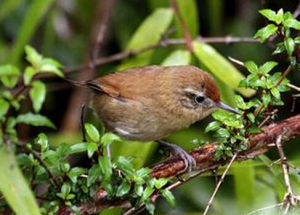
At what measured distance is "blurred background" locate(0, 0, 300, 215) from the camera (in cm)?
427

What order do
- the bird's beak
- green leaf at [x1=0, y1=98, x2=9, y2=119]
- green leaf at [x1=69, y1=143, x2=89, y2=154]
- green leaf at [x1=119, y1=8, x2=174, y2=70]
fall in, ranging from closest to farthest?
green leaf at [x1=69, y1=143, x2=89, y2=154] < green leaf at [x1=0, y1=98, x2=9, y2=119] < the bird's beak < green leaf at [x1=119, y1=8, x2=174, y2=70]

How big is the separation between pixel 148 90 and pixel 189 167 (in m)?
0.89

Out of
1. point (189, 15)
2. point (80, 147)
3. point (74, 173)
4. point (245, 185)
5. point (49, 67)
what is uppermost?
point (49, 67)

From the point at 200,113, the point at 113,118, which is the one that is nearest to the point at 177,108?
the point at 200,113

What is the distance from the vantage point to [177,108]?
11.7 feet

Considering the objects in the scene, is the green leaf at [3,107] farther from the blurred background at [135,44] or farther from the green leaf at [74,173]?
the blurred background at [135,44]

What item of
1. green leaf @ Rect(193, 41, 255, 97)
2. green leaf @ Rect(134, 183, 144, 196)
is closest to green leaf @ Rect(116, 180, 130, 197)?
green leaf @ Rect(134, 183, 144, 196)

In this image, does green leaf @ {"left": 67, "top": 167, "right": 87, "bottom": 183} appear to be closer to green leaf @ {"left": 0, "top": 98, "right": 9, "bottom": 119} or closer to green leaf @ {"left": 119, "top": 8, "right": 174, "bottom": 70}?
green leaf @ {"left": 0, "top": 98, "right": 9, "bottom": 119}

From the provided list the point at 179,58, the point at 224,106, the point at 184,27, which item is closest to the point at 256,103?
the point at 224,106

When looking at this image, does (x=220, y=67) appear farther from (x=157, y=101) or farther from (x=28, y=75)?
(x=28, y=75)

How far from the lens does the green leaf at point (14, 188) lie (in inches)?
98.3

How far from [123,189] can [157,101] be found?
1105 mm

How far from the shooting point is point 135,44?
14.1ft

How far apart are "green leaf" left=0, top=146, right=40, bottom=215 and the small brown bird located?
3.31 ft
